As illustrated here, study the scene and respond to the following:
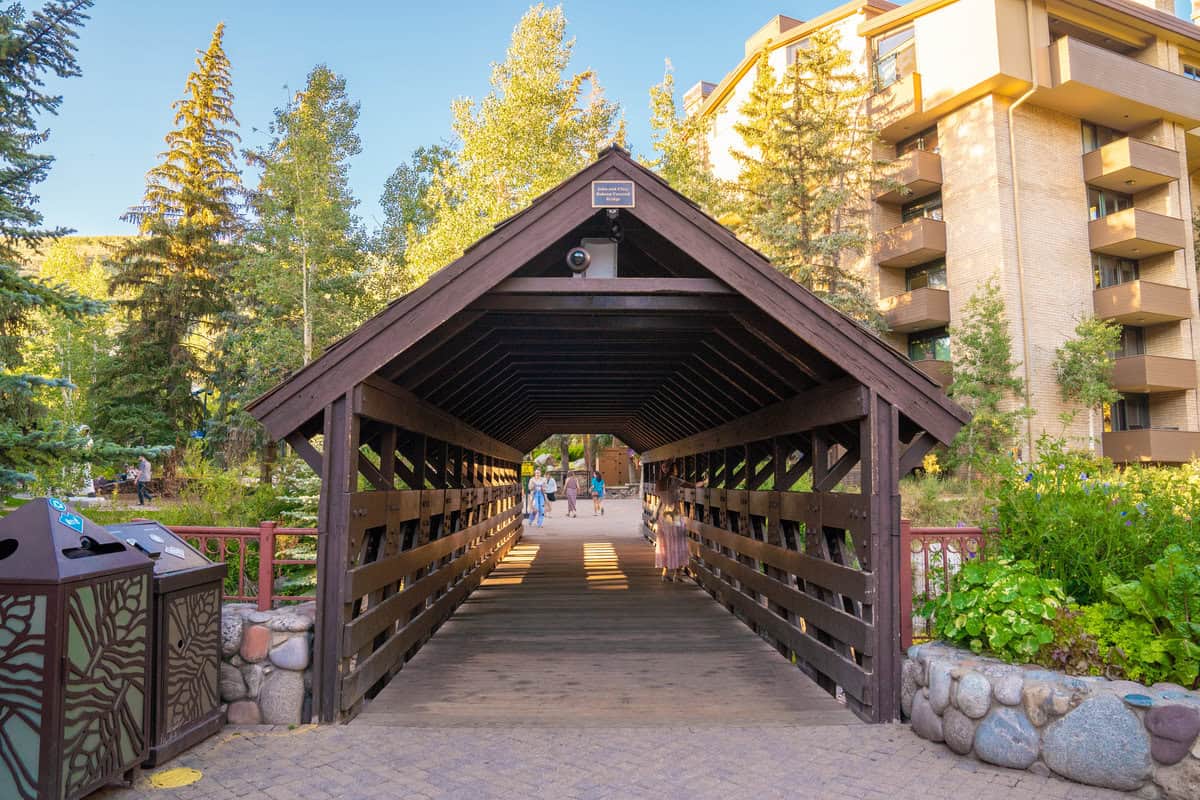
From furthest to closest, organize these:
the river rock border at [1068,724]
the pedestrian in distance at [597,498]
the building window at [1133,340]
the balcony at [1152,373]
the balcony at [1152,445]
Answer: the pedestrian in distance at [597,498]
the building window at [1133,340]
the balcony at [1152,373]
the balcony at [1152,445]
the river rock border at [1068,724]

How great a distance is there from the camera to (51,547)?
12.4 ft

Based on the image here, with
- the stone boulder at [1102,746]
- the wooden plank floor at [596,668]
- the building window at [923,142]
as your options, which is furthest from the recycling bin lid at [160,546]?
the building window at [923,142]

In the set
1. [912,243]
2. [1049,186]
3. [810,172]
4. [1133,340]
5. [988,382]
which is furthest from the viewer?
[1133,340]

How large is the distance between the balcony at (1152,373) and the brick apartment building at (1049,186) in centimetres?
5

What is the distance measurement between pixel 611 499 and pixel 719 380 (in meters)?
32.3

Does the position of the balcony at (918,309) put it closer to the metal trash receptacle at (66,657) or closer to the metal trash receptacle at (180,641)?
the metal trash receptacle at (180,641)

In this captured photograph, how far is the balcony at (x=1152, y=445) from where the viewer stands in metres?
23.7

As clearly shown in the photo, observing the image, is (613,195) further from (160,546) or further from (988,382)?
(988,382)

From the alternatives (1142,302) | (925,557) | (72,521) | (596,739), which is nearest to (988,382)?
(1142,302)

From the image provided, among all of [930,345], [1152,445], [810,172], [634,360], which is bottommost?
[1152,445]

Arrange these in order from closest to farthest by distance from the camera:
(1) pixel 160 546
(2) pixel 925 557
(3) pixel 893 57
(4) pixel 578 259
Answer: (1) pixel 160 546 → (4) pixel 578 259 → (2) pixel 925 557 → (3) pixel 893 57

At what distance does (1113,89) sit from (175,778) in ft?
92.3

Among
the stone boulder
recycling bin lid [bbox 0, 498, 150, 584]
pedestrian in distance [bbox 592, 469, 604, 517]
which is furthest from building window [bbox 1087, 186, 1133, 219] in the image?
recycling bin lid [bbox 0, 498, 150, 584]

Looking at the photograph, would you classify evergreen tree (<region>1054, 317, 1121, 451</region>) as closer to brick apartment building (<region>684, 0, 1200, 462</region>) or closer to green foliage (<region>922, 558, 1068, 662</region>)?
brick apartment building (<region>684, 0, 1200, 462</region>)
